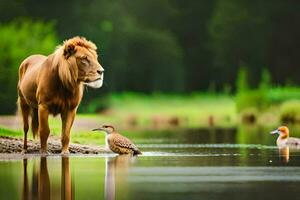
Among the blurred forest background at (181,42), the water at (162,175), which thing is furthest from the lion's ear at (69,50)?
the blurred forest background at (181,42)

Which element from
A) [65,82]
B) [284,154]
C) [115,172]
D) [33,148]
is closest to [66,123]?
[65,82]

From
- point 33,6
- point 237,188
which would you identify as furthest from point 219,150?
point 33,6

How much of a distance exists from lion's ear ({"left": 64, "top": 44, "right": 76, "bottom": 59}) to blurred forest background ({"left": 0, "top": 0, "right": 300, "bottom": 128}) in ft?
79.5

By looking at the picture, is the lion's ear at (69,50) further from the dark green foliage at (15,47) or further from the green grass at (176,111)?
the green grass at (176,111)

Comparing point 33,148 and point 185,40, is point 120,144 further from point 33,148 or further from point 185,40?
point 185,40

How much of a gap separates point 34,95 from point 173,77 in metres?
32.1

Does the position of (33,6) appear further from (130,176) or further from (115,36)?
(130,176)

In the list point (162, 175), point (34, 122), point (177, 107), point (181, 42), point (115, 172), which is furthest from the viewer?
point (181, 42)

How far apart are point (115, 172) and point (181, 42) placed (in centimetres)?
3786

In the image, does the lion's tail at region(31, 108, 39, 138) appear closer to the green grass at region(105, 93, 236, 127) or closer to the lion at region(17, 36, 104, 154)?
the lion at region(17, 36, 104, 154)

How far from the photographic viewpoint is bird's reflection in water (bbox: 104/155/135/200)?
1173cm

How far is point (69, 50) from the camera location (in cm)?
1630

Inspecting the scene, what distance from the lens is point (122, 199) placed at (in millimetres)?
10812

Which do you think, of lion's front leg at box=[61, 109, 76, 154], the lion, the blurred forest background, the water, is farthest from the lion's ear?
the blurred forest background
